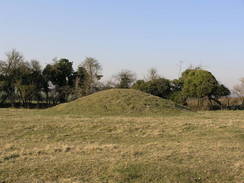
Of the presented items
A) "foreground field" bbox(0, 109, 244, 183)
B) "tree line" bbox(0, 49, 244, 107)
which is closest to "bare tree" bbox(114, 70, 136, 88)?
"tree line" bbox(0, 49, 244, 107)

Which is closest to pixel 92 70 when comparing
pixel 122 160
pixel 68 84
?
pixel 68 84

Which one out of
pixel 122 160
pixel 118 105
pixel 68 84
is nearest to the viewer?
pixel 122 160

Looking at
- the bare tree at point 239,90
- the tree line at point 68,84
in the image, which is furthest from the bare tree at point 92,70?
the bare tree at point 239,90

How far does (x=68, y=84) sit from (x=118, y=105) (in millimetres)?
20915

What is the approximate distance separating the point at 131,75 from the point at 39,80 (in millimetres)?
18796

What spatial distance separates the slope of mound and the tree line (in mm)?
12240

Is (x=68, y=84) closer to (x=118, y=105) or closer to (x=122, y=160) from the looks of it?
(x=118, y=105)

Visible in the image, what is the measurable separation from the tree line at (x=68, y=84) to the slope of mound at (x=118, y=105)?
40.2 feet

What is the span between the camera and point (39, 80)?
4003 cm

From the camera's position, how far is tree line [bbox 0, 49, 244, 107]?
37156 millimetres

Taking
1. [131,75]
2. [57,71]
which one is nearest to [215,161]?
[57,71]

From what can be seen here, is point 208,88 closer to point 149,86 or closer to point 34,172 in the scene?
point 149,86

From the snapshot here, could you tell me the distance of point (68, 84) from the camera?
43.6 metres

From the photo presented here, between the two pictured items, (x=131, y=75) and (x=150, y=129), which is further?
(x=131, y=75)
